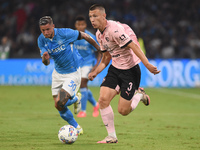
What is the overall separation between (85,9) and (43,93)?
8.60m

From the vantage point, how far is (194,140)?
6785mm

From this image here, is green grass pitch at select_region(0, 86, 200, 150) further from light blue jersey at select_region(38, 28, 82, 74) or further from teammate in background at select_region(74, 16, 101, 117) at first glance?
light blue jersey at select_region(38, 28, 82, 74)

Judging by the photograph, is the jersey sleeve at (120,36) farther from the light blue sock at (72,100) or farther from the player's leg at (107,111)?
the light blue sock at (72,100)

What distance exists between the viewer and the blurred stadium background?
18.0 metres

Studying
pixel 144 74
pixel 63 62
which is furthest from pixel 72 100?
pixel 144 74

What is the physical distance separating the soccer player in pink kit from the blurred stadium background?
11171 millimetres

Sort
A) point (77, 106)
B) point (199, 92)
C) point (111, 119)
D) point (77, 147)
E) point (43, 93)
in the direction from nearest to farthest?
point (77, 147) → point (111, 119) → point (77, 106) → point (43, 93) → point (199, 92)

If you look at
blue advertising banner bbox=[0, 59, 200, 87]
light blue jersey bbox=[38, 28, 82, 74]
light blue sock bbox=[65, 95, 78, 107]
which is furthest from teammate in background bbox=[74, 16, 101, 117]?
blue advertising banner bbox=[0, 59, 200, 87]

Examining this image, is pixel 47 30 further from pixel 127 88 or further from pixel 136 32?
pixel 136 32

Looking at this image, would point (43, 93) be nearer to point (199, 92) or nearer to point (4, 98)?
point (4, 98)

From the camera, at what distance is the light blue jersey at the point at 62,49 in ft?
23.7

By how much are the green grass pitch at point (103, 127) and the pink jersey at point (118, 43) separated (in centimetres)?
129

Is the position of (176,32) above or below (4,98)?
above

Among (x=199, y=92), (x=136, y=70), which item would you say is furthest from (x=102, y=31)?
(x=199, y=92)
